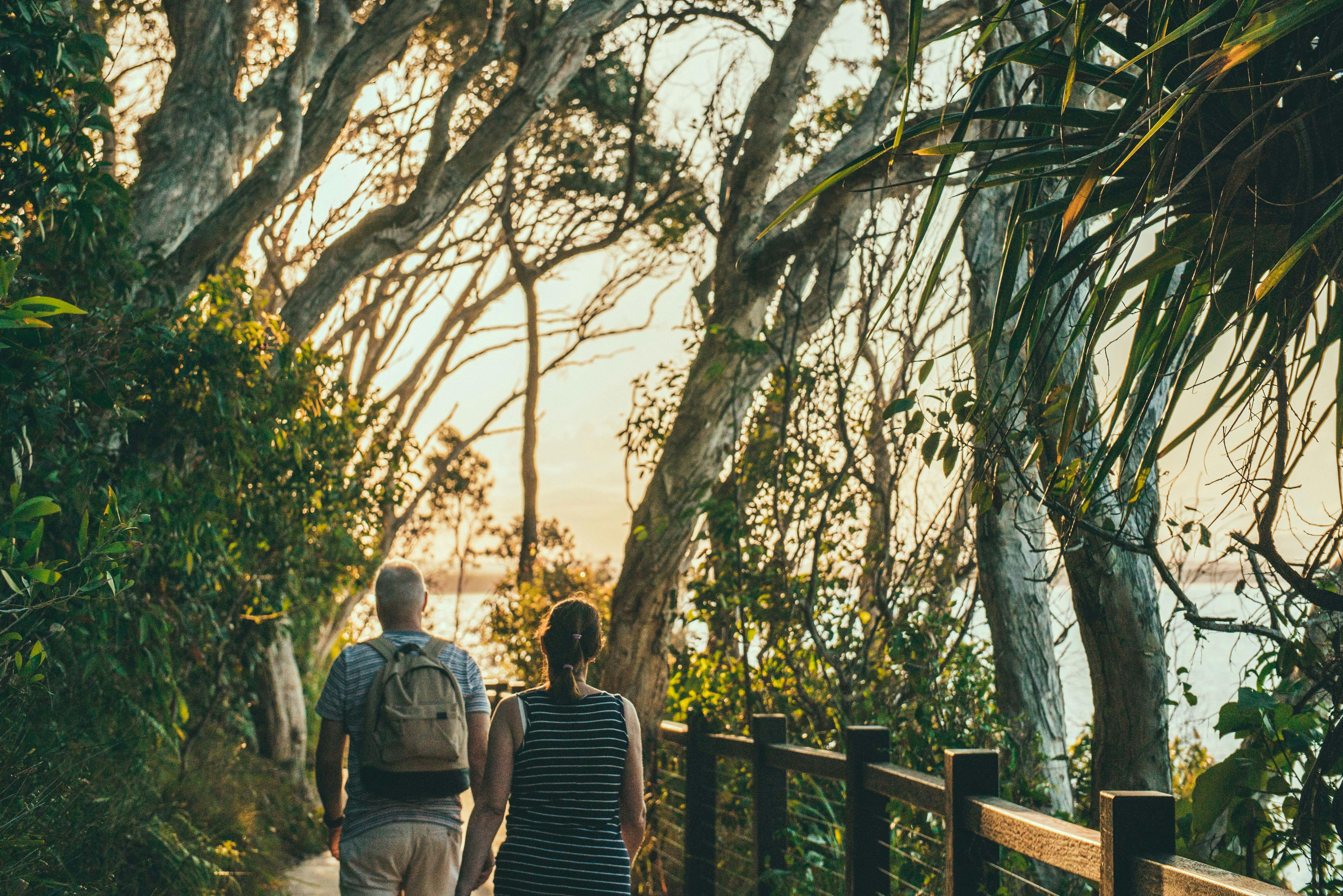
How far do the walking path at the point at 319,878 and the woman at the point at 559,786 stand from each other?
12.6 ft

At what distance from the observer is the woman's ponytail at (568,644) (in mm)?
3115

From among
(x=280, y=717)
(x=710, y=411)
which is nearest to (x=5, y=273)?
(x=710, y=411)

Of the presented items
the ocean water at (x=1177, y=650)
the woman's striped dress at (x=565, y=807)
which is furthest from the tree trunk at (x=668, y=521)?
the woman's striped dress at (x=565, y=807)

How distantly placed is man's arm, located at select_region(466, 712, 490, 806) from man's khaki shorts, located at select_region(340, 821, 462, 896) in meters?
0.21

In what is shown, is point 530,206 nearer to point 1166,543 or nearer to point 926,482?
point 926,482

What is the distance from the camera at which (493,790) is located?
306cm

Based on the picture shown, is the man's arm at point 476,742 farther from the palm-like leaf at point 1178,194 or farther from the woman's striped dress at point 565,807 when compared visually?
the palm-like leaf at point 1178,194

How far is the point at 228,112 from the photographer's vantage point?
664cm

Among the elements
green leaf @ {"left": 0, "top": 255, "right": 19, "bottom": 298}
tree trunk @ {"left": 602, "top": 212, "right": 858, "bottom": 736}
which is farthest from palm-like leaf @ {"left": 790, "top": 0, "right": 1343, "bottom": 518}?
tree trunk @ {"left": 602, "top": 212, "right": 858, "bottom": 736}

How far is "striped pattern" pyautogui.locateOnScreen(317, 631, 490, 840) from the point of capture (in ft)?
11.2

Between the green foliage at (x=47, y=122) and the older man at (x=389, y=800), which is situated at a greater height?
the green foliage at (x=47, y=122)

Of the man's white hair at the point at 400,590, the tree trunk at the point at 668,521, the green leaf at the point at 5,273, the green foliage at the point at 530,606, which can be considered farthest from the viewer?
the green foliage at the point at 530,606

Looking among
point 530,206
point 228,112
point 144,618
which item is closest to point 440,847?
point 144,618

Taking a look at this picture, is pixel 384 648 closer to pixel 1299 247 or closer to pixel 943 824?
pixel 943 824
